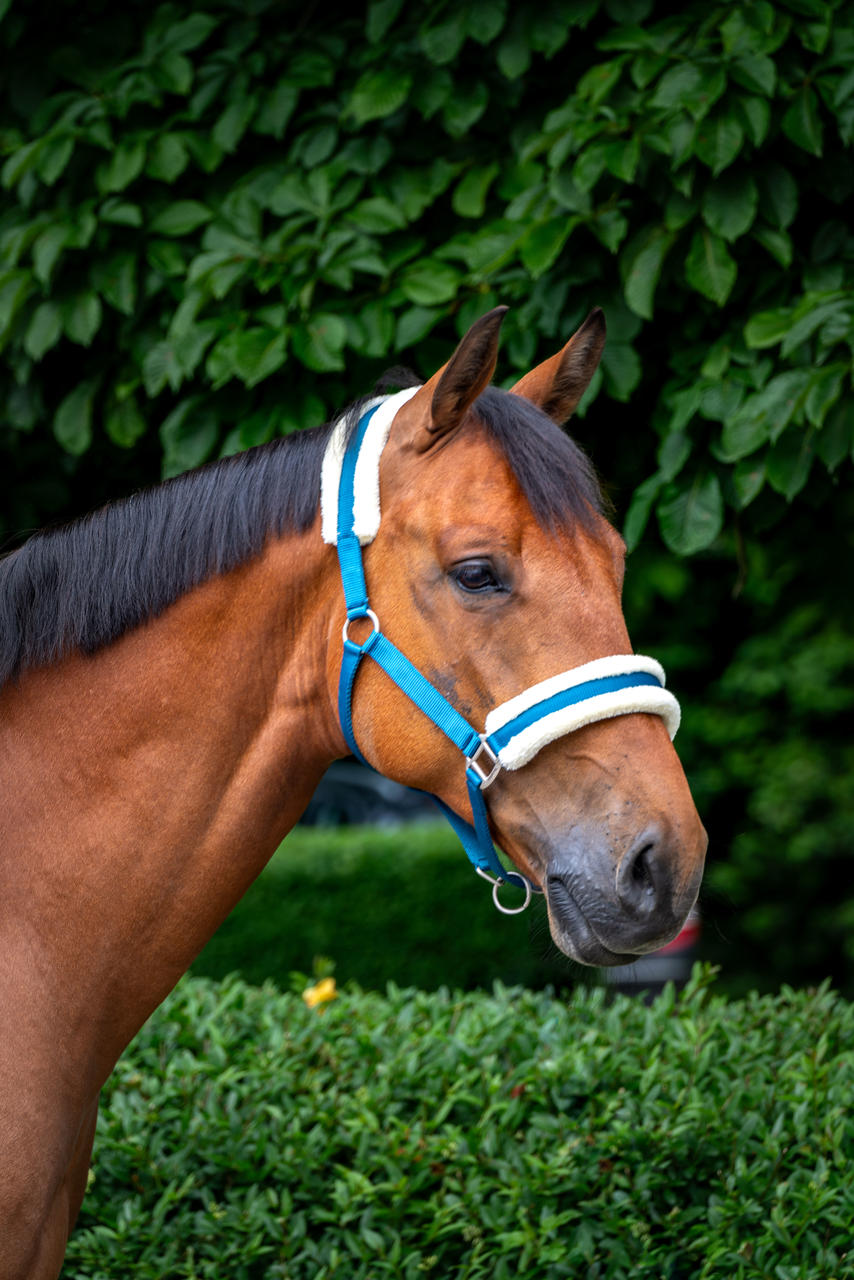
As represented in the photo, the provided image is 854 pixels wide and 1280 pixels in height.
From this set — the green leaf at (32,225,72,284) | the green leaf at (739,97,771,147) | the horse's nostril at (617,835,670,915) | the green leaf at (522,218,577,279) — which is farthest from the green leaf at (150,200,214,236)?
the horse's nostril at (617,835,670,915)

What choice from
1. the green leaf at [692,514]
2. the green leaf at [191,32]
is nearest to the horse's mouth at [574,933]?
the green leaf at [692,514]

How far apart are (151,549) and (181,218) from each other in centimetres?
165

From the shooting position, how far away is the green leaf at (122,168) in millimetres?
3170

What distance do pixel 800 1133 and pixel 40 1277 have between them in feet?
5.65

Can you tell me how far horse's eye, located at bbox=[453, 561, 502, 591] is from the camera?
1.84m

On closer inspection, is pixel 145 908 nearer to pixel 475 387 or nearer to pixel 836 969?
pixel 475 387

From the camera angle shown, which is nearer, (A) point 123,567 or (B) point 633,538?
(A) point 123,567

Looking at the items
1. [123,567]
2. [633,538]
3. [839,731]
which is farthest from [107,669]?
[839,731]

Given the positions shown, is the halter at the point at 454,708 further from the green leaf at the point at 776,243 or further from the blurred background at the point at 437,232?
the green leaf at the point at 776,243

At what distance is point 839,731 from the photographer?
28.1 ft

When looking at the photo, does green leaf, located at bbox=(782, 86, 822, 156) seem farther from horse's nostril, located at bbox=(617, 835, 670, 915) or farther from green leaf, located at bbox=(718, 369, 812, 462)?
horse's nostril, located at bbox=(617, 835, 670, 915)

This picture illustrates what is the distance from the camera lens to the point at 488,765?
183cm

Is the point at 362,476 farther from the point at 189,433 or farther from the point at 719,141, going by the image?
the point at 189,433

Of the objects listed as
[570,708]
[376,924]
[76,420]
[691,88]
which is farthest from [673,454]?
[376,924]
